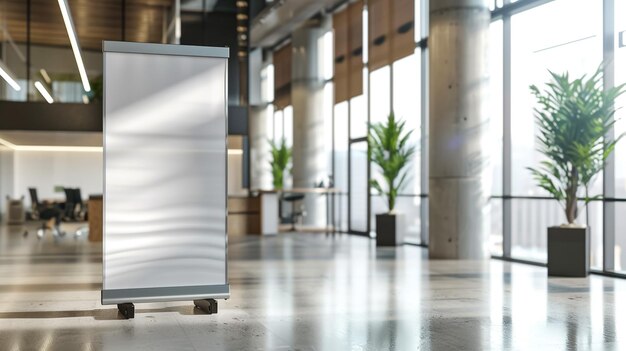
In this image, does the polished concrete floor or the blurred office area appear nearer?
the polished concrete floor

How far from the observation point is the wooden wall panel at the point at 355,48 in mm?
15312

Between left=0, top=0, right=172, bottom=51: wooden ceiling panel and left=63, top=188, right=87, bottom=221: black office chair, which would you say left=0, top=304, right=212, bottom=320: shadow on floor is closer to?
left=63, top=188, right=87, bottom=221: black office chair

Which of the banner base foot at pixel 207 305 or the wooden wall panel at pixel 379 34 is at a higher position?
the wooden wall panel at pixel 379 34

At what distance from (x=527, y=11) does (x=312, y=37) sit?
8.73 metres

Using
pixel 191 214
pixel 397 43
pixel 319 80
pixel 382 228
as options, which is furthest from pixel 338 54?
pixel 191 214

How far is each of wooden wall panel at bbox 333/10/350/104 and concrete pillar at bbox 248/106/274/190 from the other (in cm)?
633

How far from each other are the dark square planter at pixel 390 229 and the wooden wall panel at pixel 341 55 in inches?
169

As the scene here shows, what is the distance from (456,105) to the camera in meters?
10.0

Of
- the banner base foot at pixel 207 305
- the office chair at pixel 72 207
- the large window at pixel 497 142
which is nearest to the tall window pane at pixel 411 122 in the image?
the large window at pixel 497 142

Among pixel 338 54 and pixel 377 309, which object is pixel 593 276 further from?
pixel 338 54

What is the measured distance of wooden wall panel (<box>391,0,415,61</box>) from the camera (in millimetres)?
12617

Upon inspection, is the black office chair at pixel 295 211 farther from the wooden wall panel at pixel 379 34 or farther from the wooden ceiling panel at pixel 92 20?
the wooden ceiling panel at pixel 92 20

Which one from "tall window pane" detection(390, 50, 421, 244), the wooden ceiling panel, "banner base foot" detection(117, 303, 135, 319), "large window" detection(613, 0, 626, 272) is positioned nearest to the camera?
"banner base foot" detection(117, 303, 135, 319)

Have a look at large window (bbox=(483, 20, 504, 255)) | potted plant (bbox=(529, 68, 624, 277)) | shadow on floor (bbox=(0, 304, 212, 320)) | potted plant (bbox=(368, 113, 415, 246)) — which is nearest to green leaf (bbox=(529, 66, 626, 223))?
potted plant (bbox=(529, 68, 624, 277))
